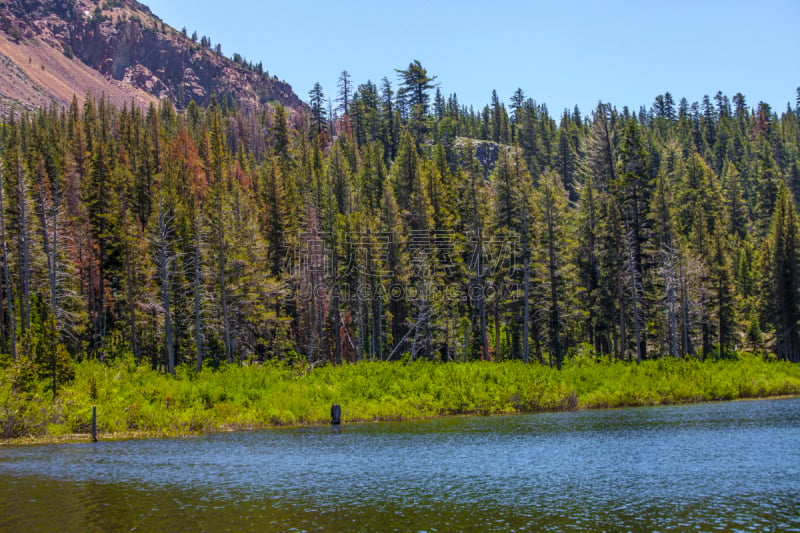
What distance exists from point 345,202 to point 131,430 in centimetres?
4066

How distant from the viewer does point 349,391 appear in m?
39.4

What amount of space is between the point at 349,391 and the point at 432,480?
1973 centimetres

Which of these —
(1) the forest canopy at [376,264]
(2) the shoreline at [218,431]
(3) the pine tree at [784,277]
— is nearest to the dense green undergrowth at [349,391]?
(2) the shoreline at [218,431]

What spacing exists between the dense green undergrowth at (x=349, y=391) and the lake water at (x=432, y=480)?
3.38m

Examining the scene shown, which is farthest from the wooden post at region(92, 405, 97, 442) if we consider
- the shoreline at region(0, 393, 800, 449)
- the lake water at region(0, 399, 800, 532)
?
the lake water at region(0, 399, 800, 532)

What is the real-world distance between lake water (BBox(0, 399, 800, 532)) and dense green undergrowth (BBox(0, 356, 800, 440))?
133 inches

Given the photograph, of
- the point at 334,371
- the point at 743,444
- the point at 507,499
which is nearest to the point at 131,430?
the point at 334,371

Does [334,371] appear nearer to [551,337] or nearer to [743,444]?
[551,337]

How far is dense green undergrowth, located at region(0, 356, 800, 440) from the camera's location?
32219 millimetres

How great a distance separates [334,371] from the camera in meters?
42.9

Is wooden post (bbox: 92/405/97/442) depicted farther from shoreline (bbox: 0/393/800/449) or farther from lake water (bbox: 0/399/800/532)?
lake water (bbox: 0/399/800/532)

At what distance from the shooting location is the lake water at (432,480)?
599 inches

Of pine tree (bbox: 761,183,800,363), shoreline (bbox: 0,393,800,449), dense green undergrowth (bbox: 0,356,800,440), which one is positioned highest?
pine tree (bbox: 761,183,800,363)

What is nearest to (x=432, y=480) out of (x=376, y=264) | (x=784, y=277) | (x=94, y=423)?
(x=94, y=423)
